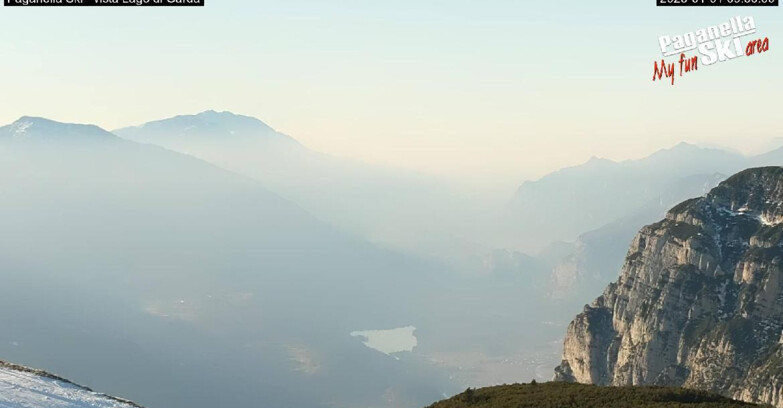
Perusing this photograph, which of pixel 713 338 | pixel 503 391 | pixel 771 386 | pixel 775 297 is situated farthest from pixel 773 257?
pixel 503 391

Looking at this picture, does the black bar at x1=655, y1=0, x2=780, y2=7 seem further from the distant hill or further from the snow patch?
the snow patch

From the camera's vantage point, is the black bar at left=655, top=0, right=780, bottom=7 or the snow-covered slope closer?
the snow-covered slope

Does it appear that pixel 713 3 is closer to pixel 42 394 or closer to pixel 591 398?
pixel 591 398

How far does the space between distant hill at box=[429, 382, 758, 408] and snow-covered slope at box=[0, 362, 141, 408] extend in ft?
158

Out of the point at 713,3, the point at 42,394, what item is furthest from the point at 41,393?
the point at 713,3

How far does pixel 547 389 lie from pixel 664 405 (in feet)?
77.6

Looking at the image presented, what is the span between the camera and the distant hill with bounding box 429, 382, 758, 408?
92.8 m

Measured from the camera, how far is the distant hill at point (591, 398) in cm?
9281

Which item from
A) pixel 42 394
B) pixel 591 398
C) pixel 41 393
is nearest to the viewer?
pixel 42 394

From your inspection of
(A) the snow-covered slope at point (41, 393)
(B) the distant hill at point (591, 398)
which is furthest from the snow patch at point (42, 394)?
(B) the distant hill at point (591, 398)

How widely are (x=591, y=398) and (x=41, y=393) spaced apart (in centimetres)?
7275

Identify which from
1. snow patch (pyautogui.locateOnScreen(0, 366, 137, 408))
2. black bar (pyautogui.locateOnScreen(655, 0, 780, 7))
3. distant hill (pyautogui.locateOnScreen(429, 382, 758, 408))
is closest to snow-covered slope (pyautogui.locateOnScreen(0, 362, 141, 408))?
snow patch (pyautogui.locateOnScreen(0, 366, 137, 408))

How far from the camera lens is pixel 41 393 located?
86750 millimetres

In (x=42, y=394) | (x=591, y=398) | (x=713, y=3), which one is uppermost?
(x=713, y=3)
